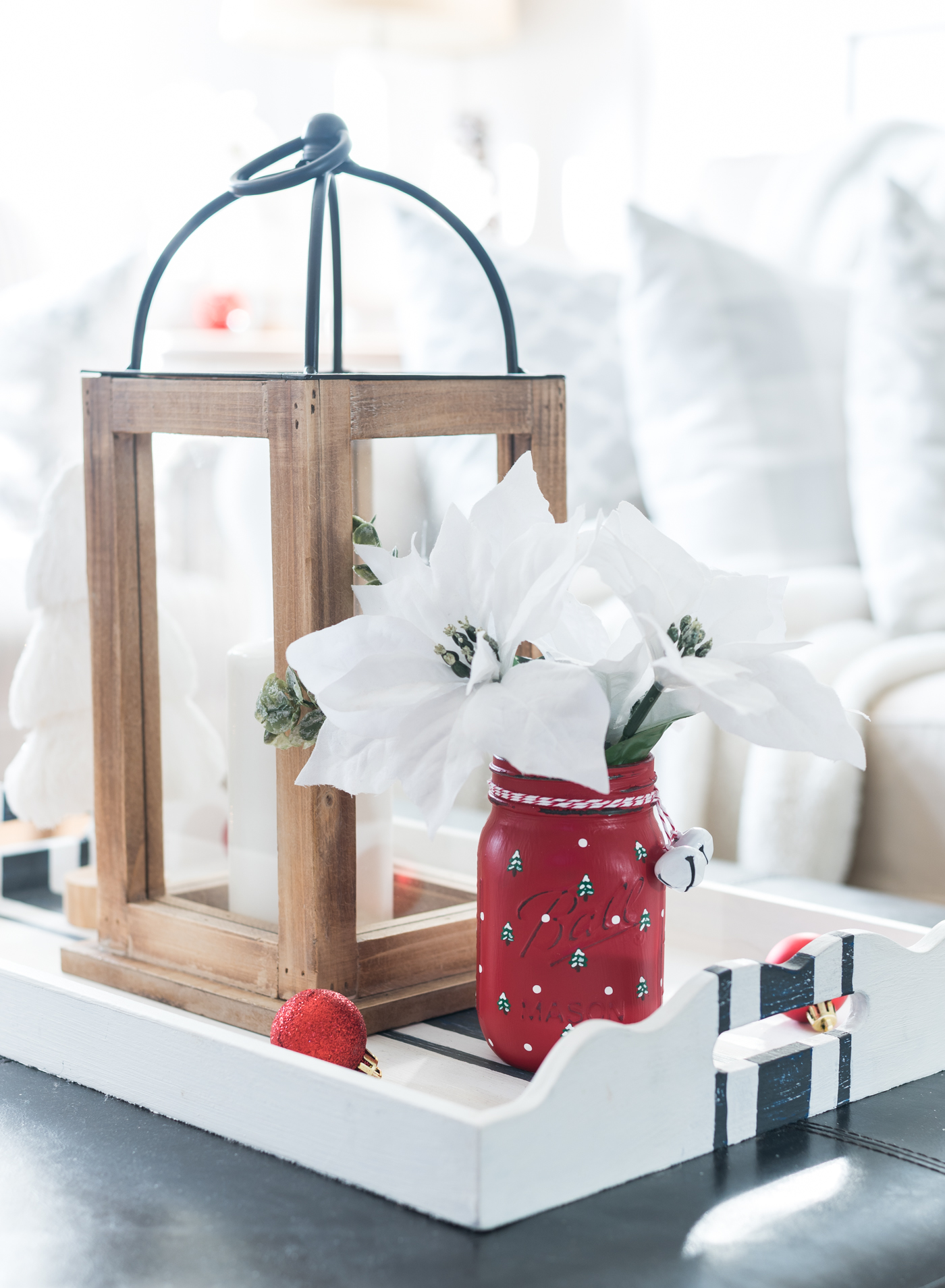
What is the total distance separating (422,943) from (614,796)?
18 cm

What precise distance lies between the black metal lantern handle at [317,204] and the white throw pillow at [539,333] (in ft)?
3.54

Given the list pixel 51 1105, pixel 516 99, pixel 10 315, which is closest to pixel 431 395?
pixel 51 1105

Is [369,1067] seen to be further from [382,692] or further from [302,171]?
[302,171]

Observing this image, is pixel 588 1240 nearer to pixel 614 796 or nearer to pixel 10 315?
pixel 614 796

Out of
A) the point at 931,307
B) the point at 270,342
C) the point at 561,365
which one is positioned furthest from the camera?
the point at 270,342

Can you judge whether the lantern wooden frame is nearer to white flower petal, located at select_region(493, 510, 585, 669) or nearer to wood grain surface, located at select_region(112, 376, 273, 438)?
wood grain surface, located at select_region(112, 376, 273, 438)

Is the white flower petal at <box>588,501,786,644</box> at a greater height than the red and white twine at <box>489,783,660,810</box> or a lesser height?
greater

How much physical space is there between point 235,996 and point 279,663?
0.17 m

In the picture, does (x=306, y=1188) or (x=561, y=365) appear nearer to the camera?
(x=306, y=1188)

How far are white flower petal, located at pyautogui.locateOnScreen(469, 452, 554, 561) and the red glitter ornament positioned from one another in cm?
22

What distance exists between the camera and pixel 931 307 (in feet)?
5.88

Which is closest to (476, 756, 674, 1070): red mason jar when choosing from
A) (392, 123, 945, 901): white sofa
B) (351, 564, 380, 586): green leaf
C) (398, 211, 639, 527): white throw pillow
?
(351, 564, 380, 586): green leaf

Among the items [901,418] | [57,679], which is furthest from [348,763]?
[901,418]

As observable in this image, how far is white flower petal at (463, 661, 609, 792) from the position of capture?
0.55m
